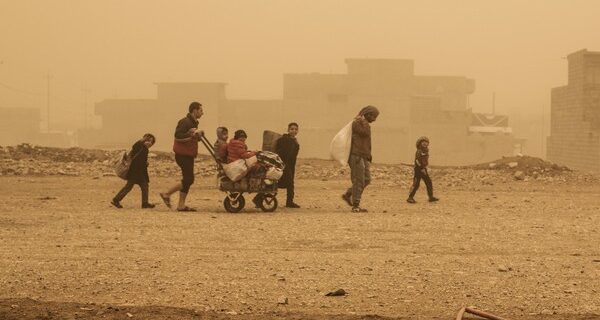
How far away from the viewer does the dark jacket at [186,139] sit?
13422 mm

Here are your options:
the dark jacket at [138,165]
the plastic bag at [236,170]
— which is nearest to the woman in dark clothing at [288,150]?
the plastic bag at [236,170]

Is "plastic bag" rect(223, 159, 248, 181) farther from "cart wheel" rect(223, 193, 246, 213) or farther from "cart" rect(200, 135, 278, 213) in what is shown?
"cart wheel" rect(223, 193, 246, 213)

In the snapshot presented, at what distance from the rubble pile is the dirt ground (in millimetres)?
6924

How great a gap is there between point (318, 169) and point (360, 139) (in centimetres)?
1075

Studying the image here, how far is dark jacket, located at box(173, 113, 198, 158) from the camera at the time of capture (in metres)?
13.4

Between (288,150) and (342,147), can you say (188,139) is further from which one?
(342,147)

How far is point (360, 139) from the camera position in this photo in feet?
45.6

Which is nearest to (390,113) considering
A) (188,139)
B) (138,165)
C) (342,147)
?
(138,165)

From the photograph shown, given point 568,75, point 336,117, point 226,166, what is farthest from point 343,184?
point 336,117

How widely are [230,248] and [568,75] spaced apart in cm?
5118

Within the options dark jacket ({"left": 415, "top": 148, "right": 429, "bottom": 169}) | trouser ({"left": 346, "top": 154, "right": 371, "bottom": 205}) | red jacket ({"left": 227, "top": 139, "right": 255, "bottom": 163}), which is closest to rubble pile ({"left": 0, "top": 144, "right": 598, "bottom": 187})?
dark jacket ({"left": 415, "top": 148, "right": 429, "bottom": 169})

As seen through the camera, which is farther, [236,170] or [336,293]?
[236,170]

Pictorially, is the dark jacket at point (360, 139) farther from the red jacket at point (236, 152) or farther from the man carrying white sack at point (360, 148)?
the red jacket at point (236, 152)

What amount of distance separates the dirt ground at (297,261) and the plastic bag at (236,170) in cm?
57
